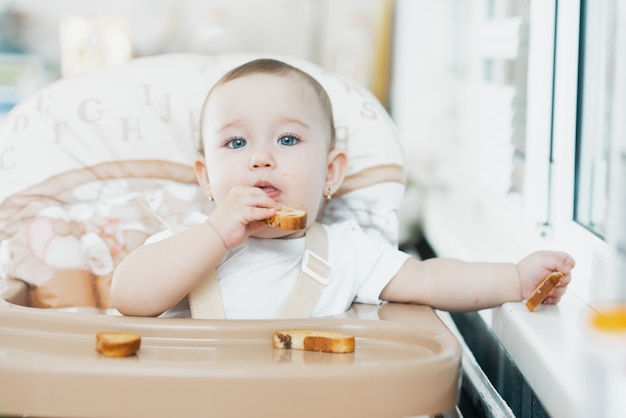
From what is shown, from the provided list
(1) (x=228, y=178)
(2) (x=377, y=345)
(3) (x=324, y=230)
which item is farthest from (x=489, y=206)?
(2) (x=377, y=345)

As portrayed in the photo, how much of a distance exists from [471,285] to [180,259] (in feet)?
1.24

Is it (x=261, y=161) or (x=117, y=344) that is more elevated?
(x=261, y=161)

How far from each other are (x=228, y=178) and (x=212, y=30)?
211 cm

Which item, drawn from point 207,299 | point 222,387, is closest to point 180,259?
point 207,299

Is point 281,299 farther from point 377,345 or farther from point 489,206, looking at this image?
point 489,206

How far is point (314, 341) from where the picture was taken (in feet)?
2.93

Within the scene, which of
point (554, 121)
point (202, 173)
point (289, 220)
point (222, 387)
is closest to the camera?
point (222, 387)

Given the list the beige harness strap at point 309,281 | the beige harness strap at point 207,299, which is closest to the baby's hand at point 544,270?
the beige harness strap at point 309,281

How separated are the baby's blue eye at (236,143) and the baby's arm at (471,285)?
27 centimetres

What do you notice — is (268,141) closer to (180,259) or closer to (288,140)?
(288,140)

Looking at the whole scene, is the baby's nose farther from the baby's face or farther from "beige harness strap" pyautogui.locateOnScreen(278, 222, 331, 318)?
"beige harness strap" pyautogui.locateOnScreen(278, 222, 331, 318)

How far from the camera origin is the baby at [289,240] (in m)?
1.11

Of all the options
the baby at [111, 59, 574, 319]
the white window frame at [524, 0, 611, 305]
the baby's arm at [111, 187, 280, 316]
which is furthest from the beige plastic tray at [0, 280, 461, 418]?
the white window frame at [524, 0, 611, 305]

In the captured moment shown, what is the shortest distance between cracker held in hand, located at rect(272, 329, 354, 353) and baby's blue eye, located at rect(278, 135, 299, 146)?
0.33 meters
